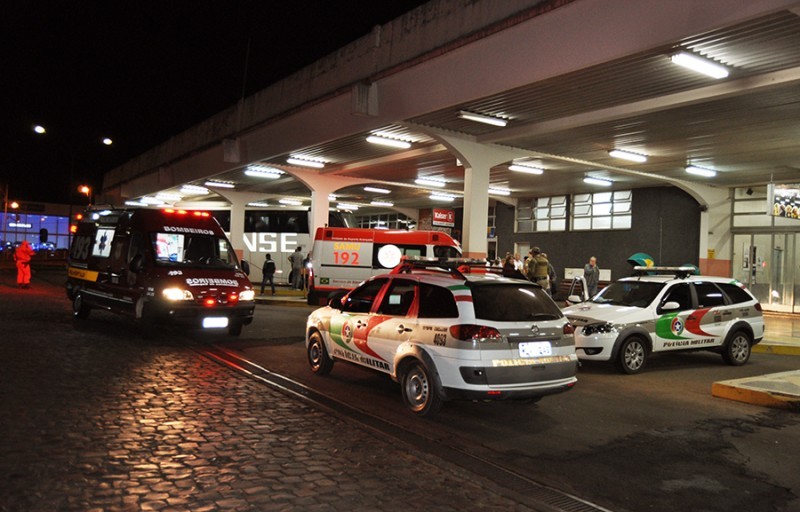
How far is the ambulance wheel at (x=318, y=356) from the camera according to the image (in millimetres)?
9195

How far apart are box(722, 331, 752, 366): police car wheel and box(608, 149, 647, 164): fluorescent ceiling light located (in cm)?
793

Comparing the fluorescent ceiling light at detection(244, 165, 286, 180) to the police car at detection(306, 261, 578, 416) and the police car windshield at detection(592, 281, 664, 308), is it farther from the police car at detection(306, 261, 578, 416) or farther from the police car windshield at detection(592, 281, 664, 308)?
the police car at detection(306, 261, 578, 416)

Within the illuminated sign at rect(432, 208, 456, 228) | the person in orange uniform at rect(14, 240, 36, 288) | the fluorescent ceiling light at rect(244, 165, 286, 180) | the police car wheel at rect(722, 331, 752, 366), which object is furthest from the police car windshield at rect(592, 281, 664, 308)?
the person in orange uniform at rect(14, 240, 36, 288)

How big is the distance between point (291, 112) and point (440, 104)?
7373mm

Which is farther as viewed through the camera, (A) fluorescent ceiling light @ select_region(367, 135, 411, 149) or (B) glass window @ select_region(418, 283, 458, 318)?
(A) fluorescent ceiling light @ select_region(367, 135, 411, 149)

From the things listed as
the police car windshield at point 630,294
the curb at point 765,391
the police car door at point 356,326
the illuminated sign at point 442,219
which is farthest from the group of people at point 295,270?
the curb at point 765,391

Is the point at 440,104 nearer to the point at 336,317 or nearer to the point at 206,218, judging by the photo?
the point at 206,218

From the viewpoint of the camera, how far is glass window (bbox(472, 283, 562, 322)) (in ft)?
22.7

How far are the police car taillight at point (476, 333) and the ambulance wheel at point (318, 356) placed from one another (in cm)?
305

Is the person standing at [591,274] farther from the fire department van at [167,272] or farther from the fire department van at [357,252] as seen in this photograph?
the fire department van at [167,272]

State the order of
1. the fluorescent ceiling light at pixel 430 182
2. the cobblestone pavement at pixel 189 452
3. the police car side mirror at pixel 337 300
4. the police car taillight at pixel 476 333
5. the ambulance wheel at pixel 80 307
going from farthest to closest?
the fluorescent ceiling light at pixel 430 182 → the ambulance wheel at pixel 80 307 → the police car side mirror at pixel 337 300 → the police car taillight at pixel 476 333 → the cobblestone pavement at pixel 189 452

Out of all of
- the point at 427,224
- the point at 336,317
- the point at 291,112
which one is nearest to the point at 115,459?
Answer: the point at 336,317

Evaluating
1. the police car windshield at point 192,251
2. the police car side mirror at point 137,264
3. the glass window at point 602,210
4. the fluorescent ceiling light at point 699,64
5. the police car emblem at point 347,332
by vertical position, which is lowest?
the police car emblem at point 347,332

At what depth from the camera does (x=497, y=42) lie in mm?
12188
